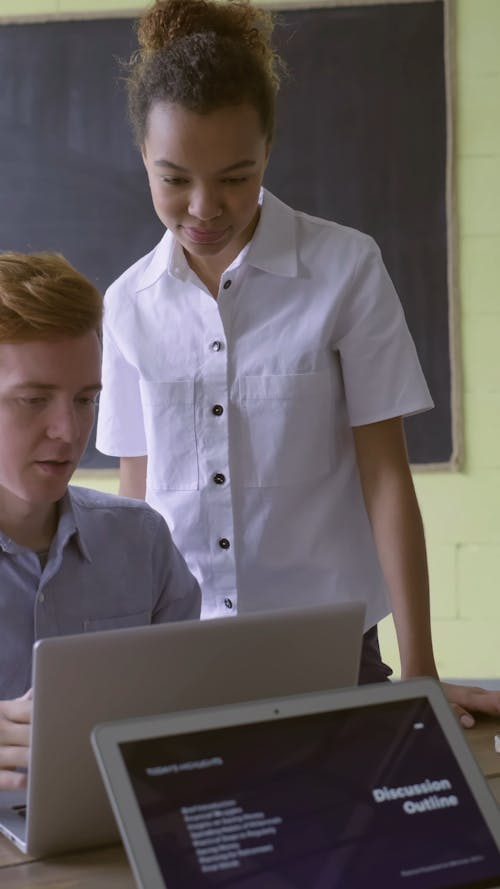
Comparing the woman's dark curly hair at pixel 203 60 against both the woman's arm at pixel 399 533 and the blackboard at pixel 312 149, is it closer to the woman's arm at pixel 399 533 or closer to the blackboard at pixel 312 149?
the woman's arm at pixel 399 533

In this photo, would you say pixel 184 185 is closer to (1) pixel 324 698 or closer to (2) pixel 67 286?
(2) pixel 67 286

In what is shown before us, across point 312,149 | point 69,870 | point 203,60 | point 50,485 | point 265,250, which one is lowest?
point 69,870

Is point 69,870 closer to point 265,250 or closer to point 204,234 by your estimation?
point 204,234

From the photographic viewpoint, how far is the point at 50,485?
148 centimetres

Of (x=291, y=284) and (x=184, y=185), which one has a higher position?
(x=184, y=185)

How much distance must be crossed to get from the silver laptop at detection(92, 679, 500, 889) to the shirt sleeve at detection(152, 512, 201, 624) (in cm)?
65

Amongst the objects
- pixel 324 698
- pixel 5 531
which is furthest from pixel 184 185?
pixel 324 698

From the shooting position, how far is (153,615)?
1.67 meters

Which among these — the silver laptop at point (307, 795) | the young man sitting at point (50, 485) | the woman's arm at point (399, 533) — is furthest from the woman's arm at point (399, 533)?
the silver laptop at point (307, 795)

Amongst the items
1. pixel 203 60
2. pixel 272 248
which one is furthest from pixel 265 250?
pixel 203 60

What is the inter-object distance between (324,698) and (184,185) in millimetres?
842

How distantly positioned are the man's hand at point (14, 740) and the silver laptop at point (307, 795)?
0.27 metres

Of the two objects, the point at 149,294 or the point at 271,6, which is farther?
the point at 271,6

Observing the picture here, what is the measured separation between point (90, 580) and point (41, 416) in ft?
0.79
